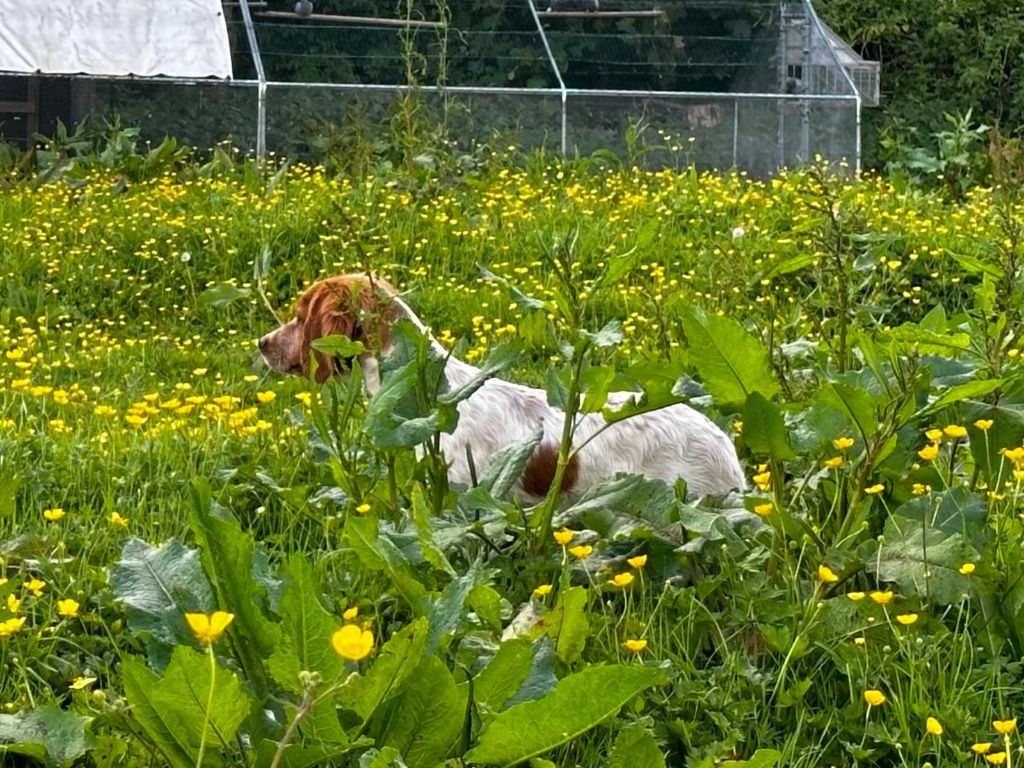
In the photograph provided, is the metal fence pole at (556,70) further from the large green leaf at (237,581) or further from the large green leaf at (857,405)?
the large green leaf at (237,581)

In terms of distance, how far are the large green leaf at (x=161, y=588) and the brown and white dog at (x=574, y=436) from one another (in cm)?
133

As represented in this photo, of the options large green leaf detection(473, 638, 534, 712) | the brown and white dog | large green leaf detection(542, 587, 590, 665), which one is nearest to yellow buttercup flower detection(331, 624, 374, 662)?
large green leaf detection(473, 638, 534, 712)

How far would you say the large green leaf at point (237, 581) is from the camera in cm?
254

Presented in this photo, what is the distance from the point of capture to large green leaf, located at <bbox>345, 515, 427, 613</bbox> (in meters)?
2.91

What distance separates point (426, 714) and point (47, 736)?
750 millimetres

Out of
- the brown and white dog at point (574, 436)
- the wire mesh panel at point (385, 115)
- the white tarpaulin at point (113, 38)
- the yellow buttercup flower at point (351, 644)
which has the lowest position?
the brown and white dog at point (574, 436)

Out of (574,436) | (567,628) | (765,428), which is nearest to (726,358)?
(765,428)

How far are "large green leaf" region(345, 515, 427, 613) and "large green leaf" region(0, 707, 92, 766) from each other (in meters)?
0.63

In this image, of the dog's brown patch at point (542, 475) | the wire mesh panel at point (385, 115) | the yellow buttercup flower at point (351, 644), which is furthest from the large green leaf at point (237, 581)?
the wire mesh panel at point (385, 115)

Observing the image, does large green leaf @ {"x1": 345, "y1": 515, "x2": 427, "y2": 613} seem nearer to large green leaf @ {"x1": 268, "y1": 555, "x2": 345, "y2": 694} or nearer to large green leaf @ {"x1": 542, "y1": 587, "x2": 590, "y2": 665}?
large green leaf @ {"x1": 542, "y1": 587, "x2": 590, "y2": 665}

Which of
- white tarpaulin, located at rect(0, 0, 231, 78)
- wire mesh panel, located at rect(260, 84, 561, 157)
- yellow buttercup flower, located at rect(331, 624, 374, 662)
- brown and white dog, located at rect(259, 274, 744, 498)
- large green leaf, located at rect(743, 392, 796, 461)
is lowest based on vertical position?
brown and white dog, located at rect(259, 274, 744, 498)

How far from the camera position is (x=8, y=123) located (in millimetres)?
15297

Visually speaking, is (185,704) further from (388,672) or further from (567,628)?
(567,628)

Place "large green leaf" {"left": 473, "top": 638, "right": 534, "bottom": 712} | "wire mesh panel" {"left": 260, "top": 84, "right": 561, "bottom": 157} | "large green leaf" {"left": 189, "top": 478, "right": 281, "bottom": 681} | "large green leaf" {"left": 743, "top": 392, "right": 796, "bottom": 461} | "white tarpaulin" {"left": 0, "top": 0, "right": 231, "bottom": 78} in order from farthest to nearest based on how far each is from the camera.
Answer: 1. "white tarpaulin" {"left": 0, "top": 0, "right": 231, "bottom": 78}
2. "wire mesh panel" {"left": 260, "top": 84, "right": 561, "bottom": 157}
3. "large green leaf" {"left": 743, "top": 392, "right": 796, "bottom": 461}
4. "large green leaf" {"left": 189, "top": 478, "right": 281, "bottom": 681}
5. "large green leaf" {"left": 473, "top": 638, "right": 534, "bottom": 712}
